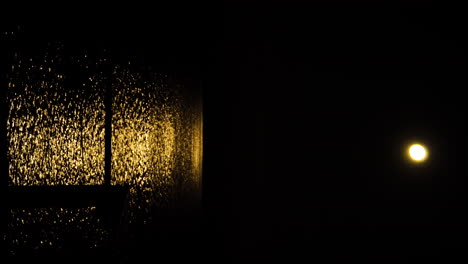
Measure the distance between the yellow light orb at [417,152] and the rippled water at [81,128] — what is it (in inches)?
101

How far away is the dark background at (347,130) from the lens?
282 centimetres

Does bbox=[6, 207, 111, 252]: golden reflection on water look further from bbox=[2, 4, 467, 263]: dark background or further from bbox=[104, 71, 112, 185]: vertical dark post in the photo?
bbox=[2, 4, 467, 263]: dark background

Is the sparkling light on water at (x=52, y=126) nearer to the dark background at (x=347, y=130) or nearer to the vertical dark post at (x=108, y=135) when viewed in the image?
the vertical dark post at (x=108, y=135)

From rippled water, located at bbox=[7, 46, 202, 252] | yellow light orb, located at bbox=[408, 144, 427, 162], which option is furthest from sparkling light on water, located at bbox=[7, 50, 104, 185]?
yellow light orb, located at bbox=[408, 144, 427, 162]

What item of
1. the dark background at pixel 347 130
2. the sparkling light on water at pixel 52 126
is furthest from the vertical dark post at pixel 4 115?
the dark background at pixel 347 130

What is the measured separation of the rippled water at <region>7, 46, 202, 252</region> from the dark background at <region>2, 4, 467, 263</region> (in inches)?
72.9

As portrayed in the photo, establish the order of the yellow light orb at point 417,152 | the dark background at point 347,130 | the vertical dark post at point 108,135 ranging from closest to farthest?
the vertical dark post at point 108,135 → the dark background at point 347,130 → the yellow light orb at point 417,152

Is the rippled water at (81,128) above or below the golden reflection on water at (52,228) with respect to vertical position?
above

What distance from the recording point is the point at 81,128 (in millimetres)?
627

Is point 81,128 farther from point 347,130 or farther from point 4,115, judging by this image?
point 347,130

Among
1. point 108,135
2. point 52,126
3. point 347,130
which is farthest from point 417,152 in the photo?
point 52,126

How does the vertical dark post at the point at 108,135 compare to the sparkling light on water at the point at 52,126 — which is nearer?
the sparkling light on water at the point at 52,126

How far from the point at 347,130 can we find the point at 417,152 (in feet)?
2.03

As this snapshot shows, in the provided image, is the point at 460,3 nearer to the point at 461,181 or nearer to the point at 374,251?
the point at 461,181
